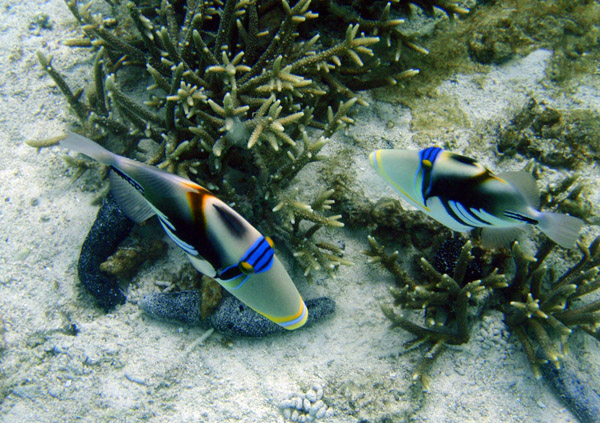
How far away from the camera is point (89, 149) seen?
154cm

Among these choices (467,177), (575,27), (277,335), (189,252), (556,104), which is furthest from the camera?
(575,27)

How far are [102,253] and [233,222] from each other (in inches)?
104

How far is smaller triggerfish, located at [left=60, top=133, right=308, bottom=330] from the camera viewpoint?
143 centimetres

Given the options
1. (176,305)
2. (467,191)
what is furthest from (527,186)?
(176,305)

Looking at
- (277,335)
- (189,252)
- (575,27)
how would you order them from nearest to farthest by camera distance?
1. (189,252)
2. (277,335)
3. (575,27)

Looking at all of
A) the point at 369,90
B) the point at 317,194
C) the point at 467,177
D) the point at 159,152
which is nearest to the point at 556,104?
the point at 369,90

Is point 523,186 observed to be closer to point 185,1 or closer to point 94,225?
point 94,225

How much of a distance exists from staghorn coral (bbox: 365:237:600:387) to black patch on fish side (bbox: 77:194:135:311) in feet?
8.12

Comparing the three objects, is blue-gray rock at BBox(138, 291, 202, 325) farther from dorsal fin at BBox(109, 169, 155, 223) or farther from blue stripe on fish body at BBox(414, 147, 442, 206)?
blue stripe on fish body at BBox(414, 147, 442, 206)

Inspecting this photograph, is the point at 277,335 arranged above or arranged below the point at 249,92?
below

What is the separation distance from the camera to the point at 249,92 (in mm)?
3564

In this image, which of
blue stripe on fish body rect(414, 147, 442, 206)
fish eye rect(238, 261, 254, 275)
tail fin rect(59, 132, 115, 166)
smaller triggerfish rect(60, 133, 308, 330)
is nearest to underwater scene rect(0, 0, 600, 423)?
tail fin rect(59, 132, 115, 166)

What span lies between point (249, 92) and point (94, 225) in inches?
78.9

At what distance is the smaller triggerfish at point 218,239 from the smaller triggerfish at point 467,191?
2.72 ft
